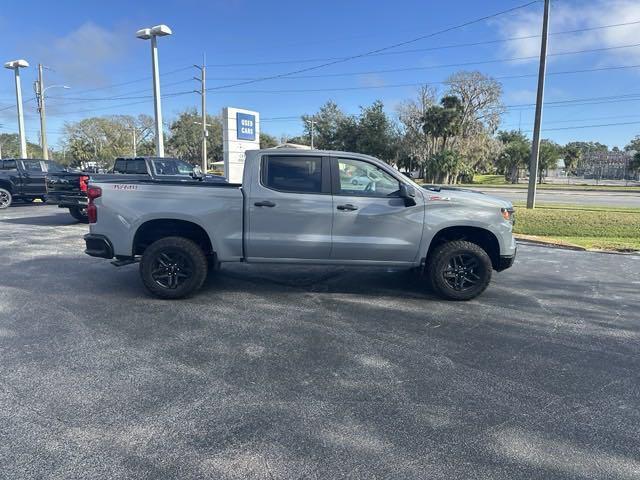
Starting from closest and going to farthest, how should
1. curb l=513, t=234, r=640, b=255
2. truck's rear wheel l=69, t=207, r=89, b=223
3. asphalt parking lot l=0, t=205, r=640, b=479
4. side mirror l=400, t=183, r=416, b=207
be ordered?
asphalt parking lot l=0, t=205, r=640, b=479 → side mirror l=400, t=183, r=416, b=207 → curb l=513, t=234, r=640, b=255 → truck's rear wheel l=69, t=207, r=89, b=223

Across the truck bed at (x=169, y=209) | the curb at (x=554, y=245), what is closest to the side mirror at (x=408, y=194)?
the truck bed at (x=169, y=209)

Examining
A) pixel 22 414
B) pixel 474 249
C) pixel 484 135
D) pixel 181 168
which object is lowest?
pixel 22 414

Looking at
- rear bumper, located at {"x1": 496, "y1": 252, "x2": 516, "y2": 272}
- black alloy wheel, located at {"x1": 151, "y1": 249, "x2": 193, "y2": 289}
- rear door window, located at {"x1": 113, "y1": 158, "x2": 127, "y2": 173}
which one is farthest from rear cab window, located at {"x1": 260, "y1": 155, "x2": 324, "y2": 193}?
rear door window, located at {"x1": 113, "y1": 158, "x2": 127, "y2": 173}

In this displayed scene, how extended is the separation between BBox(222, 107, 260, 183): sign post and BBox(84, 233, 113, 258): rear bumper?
11.8 meters

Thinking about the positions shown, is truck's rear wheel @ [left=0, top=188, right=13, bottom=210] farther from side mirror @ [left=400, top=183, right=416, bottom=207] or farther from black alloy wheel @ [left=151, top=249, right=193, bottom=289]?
side mirror @ [left=400, top=183, right=416, bottom=207]

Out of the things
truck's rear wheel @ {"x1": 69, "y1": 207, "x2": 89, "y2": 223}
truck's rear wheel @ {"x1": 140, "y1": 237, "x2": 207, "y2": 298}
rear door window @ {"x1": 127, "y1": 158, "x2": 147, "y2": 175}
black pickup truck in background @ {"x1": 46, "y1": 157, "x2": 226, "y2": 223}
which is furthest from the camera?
rear door window @ {"x1": 127, "y1": 158, "x2": 147, "y2": 175}

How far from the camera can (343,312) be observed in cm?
528

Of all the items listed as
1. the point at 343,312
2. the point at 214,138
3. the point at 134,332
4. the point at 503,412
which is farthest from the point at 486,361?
the point at 214,138

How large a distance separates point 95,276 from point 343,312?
13.0 ft

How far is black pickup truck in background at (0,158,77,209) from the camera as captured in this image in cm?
1571

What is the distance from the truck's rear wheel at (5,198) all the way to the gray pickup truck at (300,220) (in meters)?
12.9

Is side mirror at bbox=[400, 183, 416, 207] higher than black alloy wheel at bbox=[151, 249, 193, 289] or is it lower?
higher

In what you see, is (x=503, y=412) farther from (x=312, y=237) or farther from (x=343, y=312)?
(x=312, y=237)

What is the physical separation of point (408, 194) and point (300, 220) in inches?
53.2
